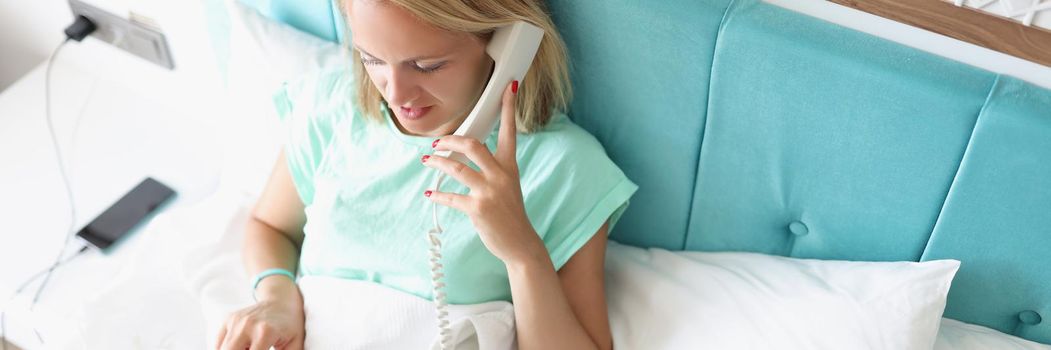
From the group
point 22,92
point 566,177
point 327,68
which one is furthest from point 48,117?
point 566,177

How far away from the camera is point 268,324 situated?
3.82 feet

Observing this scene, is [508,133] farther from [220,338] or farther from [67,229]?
[67,229]

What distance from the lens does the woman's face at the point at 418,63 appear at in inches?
38.8

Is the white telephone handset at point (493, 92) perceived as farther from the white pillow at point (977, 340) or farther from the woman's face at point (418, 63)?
the white pillow at point (977, 340)

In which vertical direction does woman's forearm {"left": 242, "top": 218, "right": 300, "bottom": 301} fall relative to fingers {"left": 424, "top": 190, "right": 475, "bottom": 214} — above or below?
below

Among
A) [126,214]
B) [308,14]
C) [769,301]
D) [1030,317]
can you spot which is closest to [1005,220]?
[1030,317]

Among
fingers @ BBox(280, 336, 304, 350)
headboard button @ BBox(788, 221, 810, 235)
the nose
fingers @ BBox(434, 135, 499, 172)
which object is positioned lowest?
fingers @ BBox(280, 336, 304, 350)

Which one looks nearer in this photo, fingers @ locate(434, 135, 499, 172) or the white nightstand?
fingers @ locate(434, 135, 499, 172)

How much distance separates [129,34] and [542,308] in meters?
1.19

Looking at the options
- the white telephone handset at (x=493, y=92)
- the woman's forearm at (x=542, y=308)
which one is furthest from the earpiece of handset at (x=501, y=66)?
the woman's forearm at (x=542, y=308)

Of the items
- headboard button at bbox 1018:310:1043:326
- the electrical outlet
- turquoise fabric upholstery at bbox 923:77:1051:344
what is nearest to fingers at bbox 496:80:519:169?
turquoise fabric upholstery at bbox 923:77:1051:344

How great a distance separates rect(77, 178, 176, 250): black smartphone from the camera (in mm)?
1538

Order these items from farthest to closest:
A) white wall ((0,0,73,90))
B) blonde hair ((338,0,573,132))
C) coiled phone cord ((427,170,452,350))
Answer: white wall ((0,0,73,90)) < coiled phone cord ((427,170,452,350)) < blonde hair ((338,0,573,132))

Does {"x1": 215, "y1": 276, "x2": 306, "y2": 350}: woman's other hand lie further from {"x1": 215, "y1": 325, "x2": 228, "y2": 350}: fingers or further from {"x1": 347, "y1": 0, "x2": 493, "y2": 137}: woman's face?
{"x1": 347, "y1": 0, "x2": 493, "y2": 137}: woman's face
